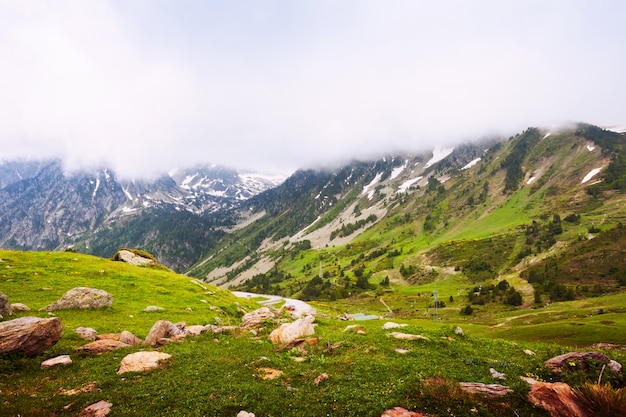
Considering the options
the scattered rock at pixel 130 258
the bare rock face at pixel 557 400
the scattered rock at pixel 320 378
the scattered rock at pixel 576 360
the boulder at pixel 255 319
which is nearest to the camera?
the bare rock face at pixel 557 400

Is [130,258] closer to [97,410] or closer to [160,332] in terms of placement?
[160,332]

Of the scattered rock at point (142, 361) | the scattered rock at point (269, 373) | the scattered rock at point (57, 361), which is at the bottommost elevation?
the scattered rock at point (269, 373)

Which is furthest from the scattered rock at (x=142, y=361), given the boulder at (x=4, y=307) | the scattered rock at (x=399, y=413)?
the boulder at (x=4, y=307)

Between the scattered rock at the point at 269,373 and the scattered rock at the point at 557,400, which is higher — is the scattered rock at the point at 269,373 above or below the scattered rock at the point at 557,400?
below

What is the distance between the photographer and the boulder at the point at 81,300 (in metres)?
38.2

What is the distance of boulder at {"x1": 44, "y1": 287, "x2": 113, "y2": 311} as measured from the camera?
3822 centimetres

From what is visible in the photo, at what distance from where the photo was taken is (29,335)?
21.9 meters

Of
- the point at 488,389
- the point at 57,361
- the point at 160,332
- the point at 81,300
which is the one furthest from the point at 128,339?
the point at 488,389

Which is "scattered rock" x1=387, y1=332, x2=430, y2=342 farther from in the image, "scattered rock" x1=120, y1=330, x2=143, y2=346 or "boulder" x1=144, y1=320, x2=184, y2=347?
"scattered rock" x1=120, y1=330, x2=143, y2=346

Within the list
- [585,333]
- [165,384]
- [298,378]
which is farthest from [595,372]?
[585,333]

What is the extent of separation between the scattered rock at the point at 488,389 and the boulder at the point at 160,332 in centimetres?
2546

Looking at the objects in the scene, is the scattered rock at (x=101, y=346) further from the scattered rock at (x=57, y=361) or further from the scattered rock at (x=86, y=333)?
the scattered rock at (x=86, y=333)

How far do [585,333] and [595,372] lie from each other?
50.9 m

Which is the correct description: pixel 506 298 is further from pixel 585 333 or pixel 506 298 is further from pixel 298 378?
pixel 298 378
